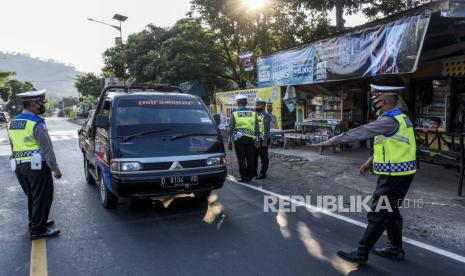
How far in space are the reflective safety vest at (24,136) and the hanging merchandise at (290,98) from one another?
982cm

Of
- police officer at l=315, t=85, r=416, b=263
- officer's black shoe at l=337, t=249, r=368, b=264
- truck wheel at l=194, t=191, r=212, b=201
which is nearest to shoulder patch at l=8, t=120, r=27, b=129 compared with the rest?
truck wheel at l=194, t=191, r=212, b=201

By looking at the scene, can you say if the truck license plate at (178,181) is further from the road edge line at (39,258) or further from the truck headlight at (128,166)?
the road edge line at (39,258)

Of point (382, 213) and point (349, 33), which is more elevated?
point (349, 33)

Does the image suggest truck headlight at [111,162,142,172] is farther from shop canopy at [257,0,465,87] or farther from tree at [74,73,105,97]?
tree at [74,73,105,97]

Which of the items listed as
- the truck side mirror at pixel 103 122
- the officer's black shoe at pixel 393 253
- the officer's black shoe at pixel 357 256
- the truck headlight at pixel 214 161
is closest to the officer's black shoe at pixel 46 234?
the truck side mirror at pixel 103 122

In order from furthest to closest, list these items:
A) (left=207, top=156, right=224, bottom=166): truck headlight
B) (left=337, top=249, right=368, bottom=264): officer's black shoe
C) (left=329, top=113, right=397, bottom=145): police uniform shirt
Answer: (left=207, top=156, right=224, bottom=166): truck headlight → (left=337, top=249, right=368, bottom=264): officer's black shoe → (left=329, top=113, right=397, bottom=145): police uniform shirt

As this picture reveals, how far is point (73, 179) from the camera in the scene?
28.4ft

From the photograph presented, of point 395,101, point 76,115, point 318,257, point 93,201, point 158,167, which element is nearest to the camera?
point 395,101

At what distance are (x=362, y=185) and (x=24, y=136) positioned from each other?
6.01 metres

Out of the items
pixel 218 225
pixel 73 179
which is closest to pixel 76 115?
pixel 73 179

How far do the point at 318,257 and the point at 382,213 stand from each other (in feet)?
2.66

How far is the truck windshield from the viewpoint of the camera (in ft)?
19.0

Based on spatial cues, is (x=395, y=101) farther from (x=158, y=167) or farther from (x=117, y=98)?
(x=117, y=98)

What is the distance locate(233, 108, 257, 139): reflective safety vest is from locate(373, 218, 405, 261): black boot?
4177mm
